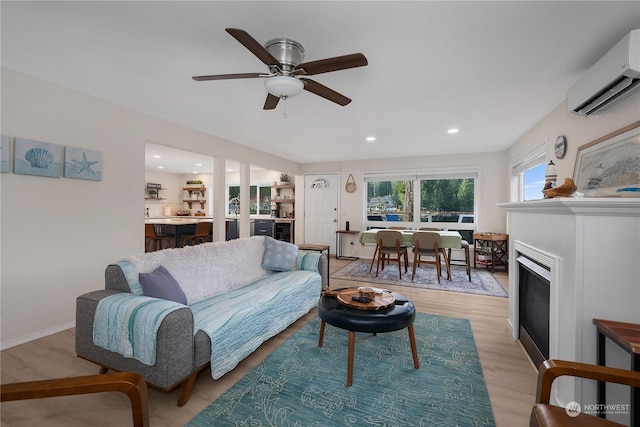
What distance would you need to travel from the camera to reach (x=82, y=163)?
281 cm

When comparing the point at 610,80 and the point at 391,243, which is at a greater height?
the point at 610,80

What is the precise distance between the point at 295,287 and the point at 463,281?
10.3 feet

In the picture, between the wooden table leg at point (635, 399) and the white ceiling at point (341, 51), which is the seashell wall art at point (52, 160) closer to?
the white ceiling at point (341, 51)

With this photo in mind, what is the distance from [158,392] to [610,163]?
3.77 metres

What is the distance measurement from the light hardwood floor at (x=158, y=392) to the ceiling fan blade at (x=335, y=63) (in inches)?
84.8

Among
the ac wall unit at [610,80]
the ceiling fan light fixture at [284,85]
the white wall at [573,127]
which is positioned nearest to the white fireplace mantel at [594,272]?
the ac wall unit at [610,80]

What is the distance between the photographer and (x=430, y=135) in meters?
4.39

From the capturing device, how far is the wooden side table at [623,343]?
1.15 m

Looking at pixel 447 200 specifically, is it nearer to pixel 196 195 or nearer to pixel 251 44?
pixel 251 44

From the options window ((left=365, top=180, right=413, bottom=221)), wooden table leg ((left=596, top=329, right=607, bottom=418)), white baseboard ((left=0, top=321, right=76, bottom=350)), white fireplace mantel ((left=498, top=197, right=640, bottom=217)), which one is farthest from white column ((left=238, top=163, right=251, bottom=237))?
wooden table leg ((left=596, top=329, right=607, bottom=418))

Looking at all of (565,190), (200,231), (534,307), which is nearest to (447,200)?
(534,307)

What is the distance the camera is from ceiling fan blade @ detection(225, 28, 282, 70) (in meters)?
1.39

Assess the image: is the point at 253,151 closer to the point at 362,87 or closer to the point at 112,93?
the point at 112,93

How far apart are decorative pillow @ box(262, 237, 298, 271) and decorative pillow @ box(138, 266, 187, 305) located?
1210 millimetres
